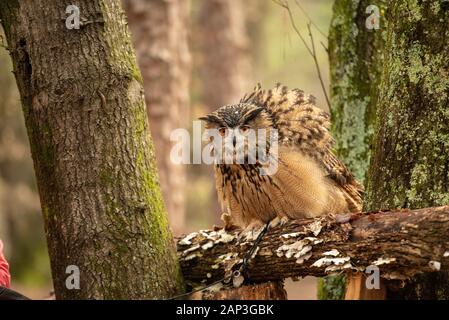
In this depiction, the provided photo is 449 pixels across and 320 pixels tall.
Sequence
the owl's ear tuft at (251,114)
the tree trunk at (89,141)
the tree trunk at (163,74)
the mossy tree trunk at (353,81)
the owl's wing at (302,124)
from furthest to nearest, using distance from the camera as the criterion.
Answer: the tree trunk at (163,74), the mossy tree trunk at (353,81), the owl's wing at (302,124), the owl's ear tuft at (251,114), the tree trunk at (89,141)

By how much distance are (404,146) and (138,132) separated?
5.49ft

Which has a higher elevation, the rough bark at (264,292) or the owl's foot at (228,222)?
the owl's foot at (228,222)

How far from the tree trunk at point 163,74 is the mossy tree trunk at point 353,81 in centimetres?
345

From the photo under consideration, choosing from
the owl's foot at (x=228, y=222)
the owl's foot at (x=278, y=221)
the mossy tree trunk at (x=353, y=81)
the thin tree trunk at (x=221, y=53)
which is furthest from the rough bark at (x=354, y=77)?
the thin tree trunk at (x=221, y=53)

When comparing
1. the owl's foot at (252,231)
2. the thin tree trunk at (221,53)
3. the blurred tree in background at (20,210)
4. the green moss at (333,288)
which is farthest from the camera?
the blurred tree in background at (20,210)

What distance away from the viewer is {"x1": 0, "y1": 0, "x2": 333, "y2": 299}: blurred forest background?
8.84 m

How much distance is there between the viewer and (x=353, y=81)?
18.8 feet

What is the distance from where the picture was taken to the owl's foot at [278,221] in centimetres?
453

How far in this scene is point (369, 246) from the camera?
378cm

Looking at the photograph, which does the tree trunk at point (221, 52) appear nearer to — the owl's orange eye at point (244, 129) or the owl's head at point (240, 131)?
the owl's head at point (240, 131)

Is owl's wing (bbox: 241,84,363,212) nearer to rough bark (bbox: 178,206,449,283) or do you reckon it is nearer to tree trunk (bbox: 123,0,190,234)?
rough bark (bbox: 178,206,449,283)

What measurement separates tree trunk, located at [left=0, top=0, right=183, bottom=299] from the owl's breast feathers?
0.88 meters

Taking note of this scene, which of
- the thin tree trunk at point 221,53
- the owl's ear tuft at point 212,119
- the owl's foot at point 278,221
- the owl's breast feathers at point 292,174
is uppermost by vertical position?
the thin tree trunk at point 221,53

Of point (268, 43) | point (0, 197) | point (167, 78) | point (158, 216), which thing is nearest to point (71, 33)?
point (158, 216)
